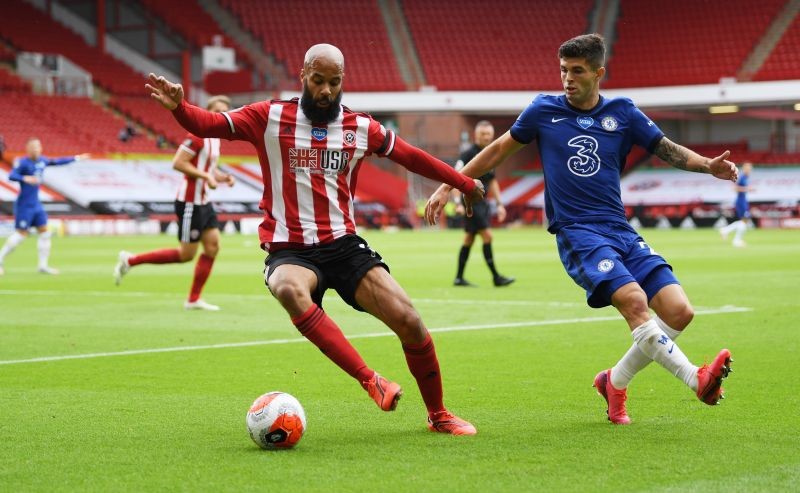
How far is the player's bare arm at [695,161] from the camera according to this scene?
6.32m

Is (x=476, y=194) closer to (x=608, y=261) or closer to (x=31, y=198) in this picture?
(x=608, y=261)

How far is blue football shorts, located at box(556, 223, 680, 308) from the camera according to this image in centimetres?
621

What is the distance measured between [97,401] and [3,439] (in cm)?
126

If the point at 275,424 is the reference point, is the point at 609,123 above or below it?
above

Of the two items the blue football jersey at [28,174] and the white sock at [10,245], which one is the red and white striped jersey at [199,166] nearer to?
the blue football jersey at [28,174]

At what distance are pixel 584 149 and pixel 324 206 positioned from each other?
1526 mm

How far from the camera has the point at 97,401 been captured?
704 cm

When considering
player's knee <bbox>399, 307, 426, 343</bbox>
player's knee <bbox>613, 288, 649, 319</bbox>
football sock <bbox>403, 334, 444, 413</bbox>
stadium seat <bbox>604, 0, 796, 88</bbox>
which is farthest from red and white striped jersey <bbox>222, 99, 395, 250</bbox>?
stadium seat <bbox>604, 0, 796, 88</bbox>

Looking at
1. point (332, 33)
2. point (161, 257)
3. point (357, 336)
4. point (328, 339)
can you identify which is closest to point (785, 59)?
point (332, 33)

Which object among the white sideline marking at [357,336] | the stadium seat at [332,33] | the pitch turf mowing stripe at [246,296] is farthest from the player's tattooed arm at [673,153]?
the stadium seat at [332,33]

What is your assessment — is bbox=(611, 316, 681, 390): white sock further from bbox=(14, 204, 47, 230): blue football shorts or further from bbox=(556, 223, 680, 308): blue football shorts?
bbox=(14, 204, 47, 230): blue football shorts

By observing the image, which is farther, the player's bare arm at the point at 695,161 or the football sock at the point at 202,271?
the football sock at the point at 202,271

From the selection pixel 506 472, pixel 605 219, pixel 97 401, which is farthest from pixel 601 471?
pixel 97 401

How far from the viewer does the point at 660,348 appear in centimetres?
596
